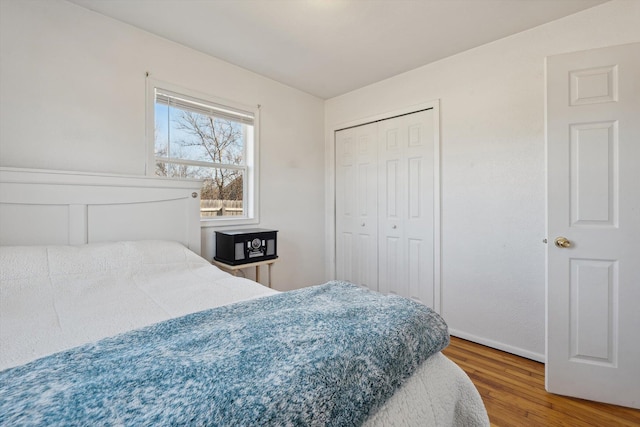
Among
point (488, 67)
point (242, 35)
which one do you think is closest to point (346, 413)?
point (242, 35)

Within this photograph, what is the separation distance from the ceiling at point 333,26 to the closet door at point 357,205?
82 centimetres

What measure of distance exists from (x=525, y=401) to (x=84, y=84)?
11.4 ft

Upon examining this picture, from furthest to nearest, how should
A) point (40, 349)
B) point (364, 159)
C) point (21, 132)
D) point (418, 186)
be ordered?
point (364, 159) → point (418, 186) → point (21, 132) → point (40, 349)

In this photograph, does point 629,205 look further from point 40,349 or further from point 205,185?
point 205,185

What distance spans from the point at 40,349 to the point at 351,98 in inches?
129

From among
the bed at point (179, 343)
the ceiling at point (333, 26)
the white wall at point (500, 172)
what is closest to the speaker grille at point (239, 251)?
the bed at point (179, 343)

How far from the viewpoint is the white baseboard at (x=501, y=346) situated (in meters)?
2.13

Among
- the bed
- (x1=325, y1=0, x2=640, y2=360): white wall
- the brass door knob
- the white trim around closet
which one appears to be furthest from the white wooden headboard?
the brass door knob

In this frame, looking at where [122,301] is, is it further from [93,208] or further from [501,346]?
[501,346]

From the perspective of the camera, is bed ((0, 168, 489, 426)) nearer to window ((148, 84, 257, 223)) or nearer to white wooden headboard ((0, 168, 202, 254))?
white wooden headboard ((0, 168, 202, 254))

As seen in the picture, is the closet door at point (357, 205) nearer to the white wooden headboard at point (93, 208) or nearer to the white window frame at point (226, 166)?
the white window frame at point (226, 166)

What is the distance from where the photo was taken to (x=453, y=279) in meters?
2.56

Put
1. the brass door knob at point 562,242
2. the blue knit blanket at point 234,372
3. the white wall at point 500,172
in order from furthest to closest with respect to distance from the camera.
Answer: the white wall at point 500,172, the brass door knob at point 562,242, the blue knit blanket at point 234,372

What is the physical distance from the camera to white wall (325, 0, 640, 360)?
210cm
